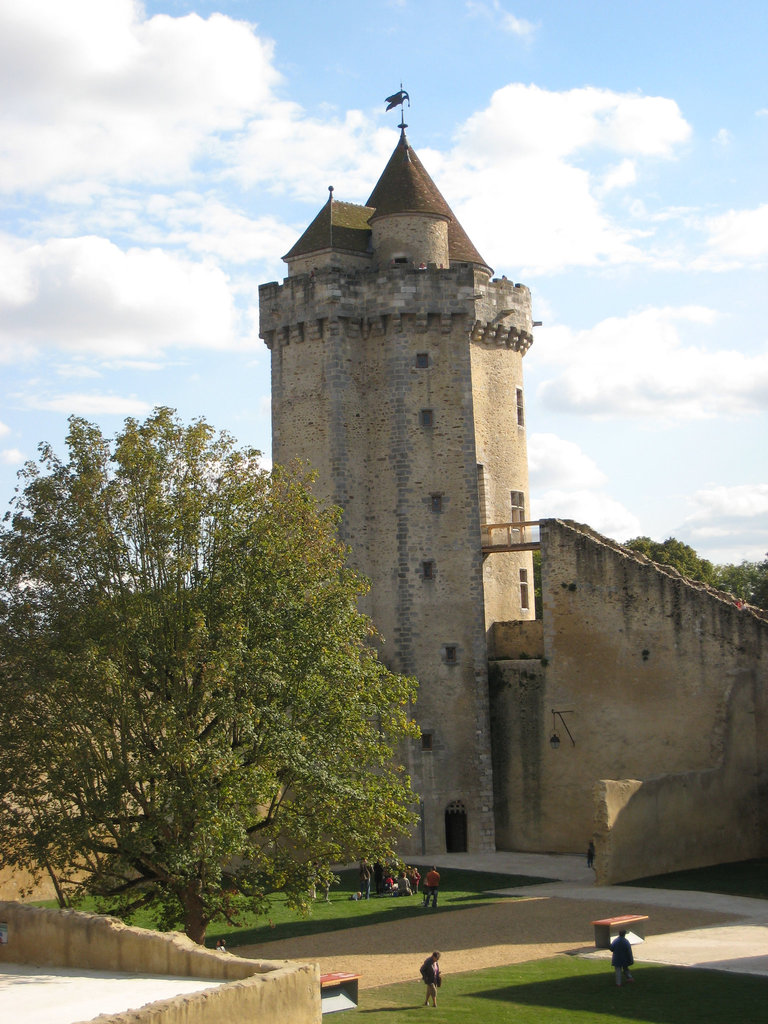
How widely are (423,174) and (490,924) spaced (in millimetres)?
23270

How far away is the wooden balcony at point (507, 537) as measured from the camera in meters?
35.7

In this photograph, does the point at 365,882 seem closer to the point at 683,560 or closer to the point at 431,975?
the point at 431,975

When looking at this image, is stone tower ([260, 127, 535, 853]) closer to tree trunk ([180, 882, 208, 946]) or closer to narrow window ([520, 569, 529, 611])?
narrow window ([520, 569, 529, 611])

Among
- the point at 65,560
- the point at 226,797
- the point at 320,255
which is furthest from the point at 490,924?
the point at 320,255

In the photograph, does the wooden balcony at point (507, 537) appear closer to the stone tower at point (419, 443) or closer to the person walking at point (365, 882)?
the stone tower at point (419, 443)

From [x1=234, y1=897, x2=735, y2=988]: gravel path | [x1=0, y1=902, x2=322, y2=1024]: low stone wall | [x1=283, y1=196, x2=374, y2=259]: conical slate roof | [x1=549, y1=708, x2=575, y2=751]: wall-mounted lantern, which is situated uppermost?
[x1=283, y1=196, x2=374, y2=259]: conical slate roof

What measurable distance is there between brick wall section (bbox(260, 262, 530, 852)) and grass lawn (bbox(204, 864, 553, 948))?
11.9 feet

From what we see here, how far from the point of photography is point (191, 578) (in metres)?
22.2

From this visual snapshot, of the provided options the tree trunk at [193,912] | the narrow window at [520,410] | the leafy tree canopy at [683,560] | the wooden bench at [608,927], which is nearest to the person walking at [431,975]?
the tree trunk at [193,912]

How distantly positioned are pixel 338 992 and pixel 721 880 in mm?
12838

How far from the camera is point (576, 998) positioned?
19.1m

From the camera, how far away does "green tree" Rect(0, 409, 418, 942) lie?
66.0 ft

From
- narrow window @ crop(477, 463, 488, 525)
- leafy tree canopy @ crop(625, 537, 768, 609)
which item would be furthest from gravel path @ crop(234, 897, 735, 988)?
leafy tree canopy @ crop(625, 537, 768, 609)

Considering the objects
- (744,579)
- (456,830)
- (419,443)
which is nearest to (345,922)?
(456,830)
